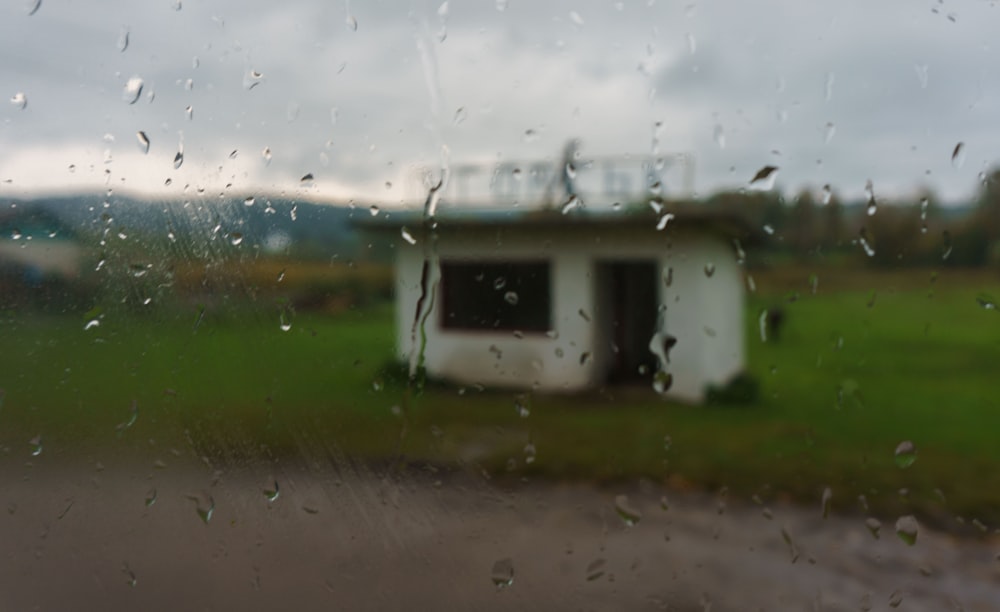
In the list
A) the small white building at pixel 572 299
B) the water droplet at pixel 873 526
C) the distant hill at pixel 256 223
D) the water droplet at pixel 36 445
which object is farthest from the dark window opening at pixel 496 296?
the water droplet at pixel 36 445

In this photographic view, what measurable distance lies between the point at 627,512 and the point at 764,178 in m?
0.52

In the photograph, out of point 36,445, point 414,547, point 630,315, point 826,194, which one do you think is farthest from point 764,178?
point 36,445

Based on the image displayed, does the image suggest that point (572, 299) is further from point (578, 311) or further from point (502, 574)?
point (502, 574)

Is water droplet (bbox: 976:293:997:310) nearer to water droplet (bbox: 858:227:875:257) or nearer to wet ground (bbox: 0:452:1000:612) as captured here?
water droplet (bbox: 858:227:875:257)

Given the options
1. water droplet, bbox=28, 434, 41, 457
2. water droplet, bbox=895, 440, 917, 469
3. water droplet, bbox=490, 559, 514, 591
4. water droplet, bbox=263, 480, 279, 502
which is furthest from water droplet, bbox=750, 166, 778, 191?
water droplet, bbox=28, 434, 41, 457

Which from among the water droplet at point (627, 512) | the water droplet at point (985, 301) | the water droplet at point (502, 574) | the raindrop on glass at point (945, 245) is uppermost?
the raindrop on glass at point (945, 245)

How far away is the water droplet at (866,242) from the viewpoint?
958mm

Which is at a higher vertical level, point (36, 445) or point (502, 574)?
point (36, 445)

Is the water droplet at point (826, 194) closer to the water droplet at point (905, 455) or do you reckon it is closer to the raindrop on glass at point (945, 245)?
the raindrop on glass at point (945, 245)

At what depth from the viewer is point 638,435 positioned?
970mm

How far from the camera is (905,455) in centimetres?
101

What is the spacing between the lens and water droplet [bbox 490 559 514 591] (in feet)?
3.16

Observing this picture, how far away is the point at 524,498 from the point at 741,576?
0.39m

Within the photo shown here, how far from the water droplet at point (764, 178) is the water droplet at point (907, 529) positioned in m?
0.54
